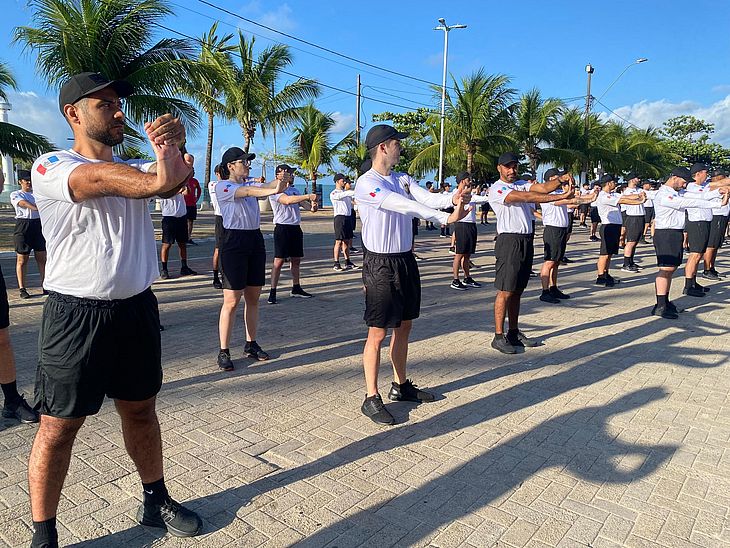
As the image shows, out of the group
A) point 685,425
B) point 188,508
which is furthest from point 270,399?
point 685,425

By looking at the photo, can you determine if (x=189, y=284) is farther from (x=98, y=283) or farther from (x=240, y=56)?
(x=240, y=56)

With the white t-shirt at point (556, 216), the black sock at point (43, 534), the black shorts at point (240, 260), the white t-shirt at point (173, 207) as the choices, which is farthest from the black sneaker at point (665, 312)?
the white t-shirt at point (173, 207)

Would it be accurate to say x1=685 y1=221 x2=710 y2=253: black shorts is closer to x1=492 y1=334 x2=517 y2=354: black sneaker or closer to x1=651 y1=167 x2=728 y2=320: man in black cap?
x1=651 y1=167 x2=728 y2=320: man in black cap

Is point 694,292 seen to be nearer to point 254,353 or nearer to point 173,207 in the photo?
point 254,353

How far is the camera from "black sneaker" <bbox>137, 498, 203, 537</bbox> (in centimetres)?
277

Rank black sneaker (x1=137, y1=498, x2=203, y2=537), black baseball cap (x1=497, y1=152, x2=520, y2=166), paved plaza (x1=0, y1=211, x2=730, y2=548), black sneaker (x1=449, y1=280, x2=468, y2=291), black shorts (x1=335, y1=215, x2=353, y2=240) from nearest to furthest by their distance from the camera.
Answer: black sneaker (x1=137, y1=498, x2=203, y2=537)
paved plaza (x1=0, y1=211, x2=730, y2=548)
black baseball cap (x1=497, y1=152, x2=520, y2=166)
black sneaker (x1=449, y1=280, x2=468, y2=291)
black shorts (x1=335, y1=215, x2=353, y2=240)

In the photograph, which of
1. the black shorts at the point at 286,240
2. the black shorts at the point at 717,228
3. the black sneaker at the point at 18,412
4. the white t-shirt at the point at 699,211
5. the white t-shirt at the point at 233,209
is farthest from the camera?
the black shorts at the point at 717,228

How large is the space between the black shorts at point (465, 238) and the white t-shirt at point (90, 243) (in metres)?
7.99

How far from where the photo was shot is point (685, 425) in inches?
168

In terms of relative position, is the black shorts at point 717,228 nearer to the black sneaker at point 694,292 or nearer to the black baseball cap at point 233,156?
the black sneaker at point 694,292

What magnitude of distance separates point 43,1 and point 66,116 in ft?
44.2

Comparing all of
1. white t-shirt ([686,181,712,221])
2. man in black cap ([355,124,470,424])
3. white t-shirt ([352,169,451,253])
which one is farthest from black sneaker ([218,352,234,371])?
white t-shirt ([686,181,712,221])

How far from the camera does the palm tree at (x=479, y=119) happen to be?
2853cm

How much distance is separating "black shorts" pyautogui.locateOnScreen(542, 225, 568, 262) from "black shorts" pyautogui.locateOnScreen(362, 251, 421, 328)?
17.7 feet
